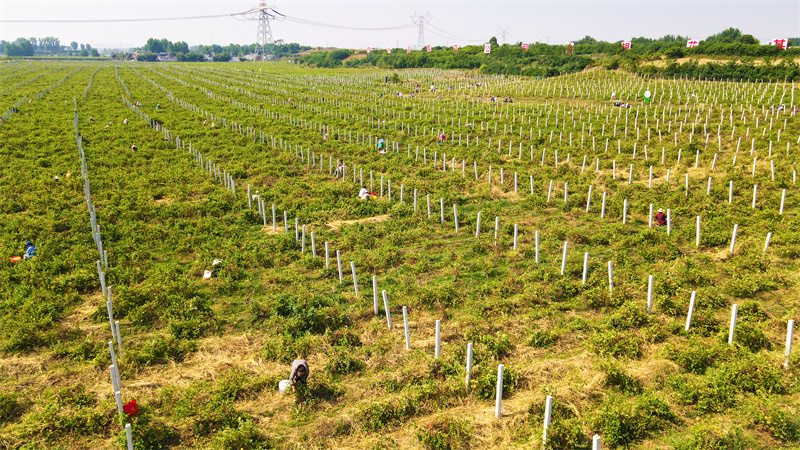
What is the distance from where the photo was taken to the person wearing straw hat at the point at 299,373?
25.4 feet

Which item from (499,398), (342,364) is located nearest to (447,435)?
(499,398)

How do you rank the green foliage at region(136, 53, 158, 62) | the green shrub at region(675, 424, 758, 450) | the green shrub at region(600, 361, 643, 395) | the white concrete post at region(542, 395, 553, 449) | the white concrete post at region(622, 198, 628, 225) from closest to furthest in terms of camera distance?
the green shrub at region(675, 424, 758, 450), the white concrete post at region(542, 395, 553, 449), the green shrub at region(600, 361, 643, 395), the white concrete post at region(622, 198, 628, 225), the green foliage at region(136, 53, 158, 62)

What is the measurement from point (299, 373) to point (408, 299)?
3.47 m

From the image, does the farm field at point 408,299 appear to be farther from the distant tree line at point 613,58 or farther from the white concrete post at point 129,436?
the distant tree line at point 613,58

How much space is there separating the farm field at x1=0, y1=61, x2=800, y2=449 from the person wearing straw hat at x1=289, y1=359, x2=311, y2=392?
0.25 meters

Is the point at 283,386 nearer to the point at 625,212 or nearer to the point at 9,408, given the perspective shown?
the point at 9,408

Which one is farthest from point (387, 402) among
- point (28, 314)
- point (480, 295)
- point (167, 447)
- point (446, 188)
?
point (446, 188)

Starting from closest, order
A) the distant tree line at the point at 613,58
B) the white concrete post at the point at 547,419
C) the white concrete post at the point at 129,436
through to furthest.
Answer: the white concrete post at the point at 129,436 < the white concrete post at the point at 547,419 < the distant tree line at the point at 613,58

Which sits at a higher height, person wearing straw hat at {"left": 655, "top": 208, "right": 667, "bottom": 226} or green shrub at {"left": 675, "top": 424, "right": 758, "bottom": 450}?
person wearing straw hat at {"left": 655, "top": 208, "right": 667, "bottom": 226}

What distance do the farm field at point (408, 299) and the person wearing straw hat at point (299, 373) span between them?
245 mm

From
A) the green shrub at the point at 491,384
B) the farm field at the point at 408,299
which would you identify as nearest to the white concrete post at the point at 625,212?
the farm field at the point at 408,299

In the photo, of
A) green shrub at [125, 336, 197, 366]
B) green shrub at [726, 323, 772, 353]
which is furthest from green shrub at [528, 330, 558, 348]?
green shrub at [125, 336, 197, 366]

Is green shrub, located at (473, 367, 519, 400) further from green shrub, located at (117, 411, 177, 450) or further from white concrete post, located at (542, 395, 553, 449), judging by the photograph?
green shrub, located at (117, 411, 177, 450)

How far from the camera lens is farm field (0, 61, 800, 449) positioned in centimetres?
704
